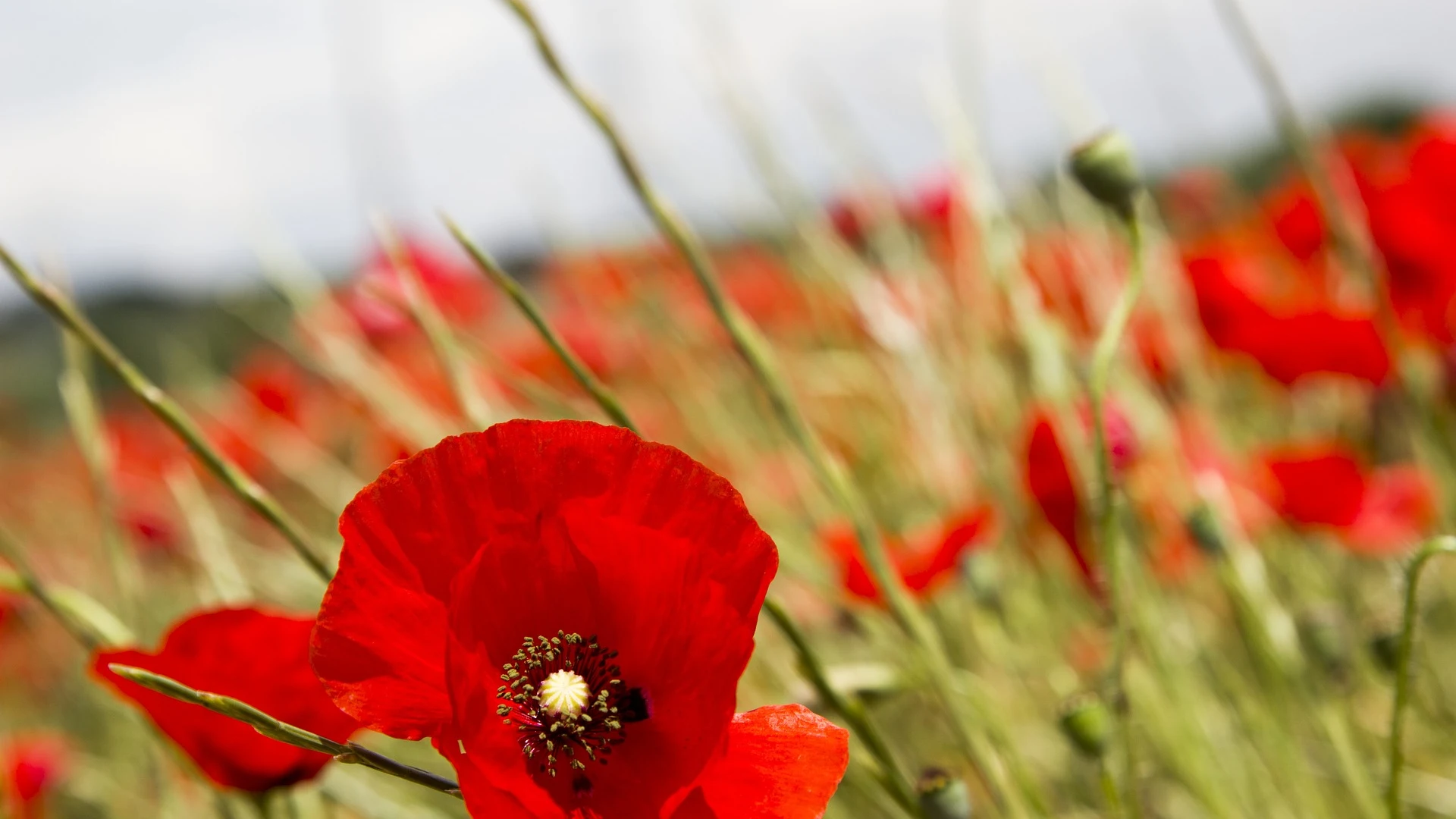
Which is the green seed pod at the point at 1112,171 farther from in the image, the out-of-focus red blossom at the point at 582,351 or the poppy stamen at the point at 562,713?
the out-of-focus red blossom at the point at 582,351

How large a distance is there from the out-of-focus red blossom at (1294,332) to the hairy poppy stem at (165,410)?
859mm

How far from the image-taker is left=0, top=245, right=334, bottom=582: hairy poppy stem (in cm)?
35

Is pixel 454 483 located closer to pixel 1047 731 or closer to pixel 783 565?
pixel 783 565

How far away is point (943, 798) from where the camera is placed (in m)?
0.37

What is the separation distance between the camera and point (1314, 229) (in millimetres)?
1474

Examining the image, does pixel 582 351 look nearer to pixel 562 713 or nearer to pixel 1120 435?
pixel 1120 435

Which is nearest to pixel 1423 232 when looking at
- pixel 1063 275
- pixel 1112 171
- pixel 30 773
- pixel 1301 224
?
pixel 1063 275

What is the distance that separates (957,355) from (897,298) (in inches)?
16.1

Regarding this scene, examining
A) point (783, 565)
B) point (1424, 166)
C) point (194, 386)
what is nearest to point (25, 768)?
point (194, 386)

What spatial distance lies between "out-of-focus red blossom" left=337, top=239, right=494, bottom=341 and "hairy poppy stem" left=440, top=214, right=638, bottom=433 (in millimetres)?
862

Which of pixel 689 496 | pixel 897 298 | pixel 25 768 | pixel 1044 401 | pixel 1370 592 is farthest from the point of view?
pixel 1370 592

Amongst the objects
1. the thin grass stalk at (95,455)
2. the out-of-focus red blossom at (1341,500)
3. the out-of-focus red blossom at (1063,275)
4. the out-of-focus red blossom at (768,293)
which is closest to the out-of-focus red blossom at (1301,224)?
the out-of-focus red blossom at (1063,275)

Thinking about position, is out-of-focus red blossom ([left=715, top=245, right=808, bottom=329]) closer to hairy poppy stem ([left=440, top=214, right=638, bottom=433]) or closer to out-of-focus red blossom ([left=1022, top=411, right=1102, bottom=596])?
out-of-focus red blossom ([left=1022, top=411, right=1102, bottom=596])

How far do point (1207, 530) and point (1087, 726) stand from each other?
17cm
